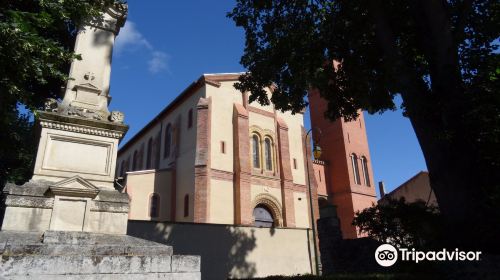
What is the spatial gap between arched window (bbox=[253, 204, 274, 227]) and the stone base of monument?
1767cm

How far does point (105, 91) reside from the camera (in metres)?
7.27

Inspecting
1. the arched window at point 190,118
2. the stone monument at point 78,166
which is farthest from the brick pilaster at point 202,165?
the stone monument at point 78,166

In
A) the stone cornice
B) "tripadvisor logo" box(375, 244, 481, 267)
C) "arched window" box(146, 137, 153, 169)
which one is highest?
"arched window" box(146, 137, 153, 169)

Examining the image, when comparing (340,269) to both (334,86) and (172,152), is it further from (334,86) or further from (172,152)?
(172,152)

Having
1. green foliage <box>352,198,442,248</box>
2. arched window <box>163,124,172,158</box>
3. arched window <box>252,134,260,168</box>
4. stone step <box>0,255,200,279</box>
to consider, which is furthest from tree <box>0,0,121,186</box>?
arched window <box>163,124,172,158</box>

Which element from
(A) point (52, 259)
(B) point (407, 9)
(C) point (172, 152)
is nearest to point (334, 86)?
(B) point (407, 9)

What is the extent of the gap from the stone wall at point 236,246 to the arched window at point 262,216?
8281 mm

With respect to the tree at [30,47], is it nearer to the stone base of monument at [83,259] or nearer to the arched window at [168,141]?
the stone base of monument at [83,259]

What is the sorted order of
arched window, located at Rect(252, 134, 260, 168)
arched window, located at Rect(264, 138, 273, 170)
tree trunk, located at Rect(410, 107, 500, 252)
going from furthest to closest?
arched window, located at Rect(264, 138, 273, 170) < arched window, located at Rect(252, 134, 260, 168) < tree trunk, located at Rect(410, 107, 500, 252)

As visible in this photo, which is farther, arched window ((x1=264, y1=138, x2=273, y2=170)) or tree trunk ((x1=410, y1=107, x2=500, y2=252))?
arched window ((x1=264, y1=138, x2=273, y2=170))

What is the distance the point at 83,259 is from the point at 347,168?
27163 millimetres

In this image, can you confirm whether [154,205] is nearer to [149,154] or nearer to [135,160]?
[149,154]

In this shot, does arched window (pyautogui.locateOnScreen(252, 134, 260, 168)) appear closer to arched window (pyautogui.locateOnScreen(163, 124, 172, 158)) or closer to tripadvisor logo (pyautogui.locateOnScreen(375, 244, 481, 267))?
arched window (pyautogui.locateOnScreen(163, 124, 172, 158))

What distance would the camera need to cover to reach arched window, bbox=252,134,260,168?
2420 centimetres
